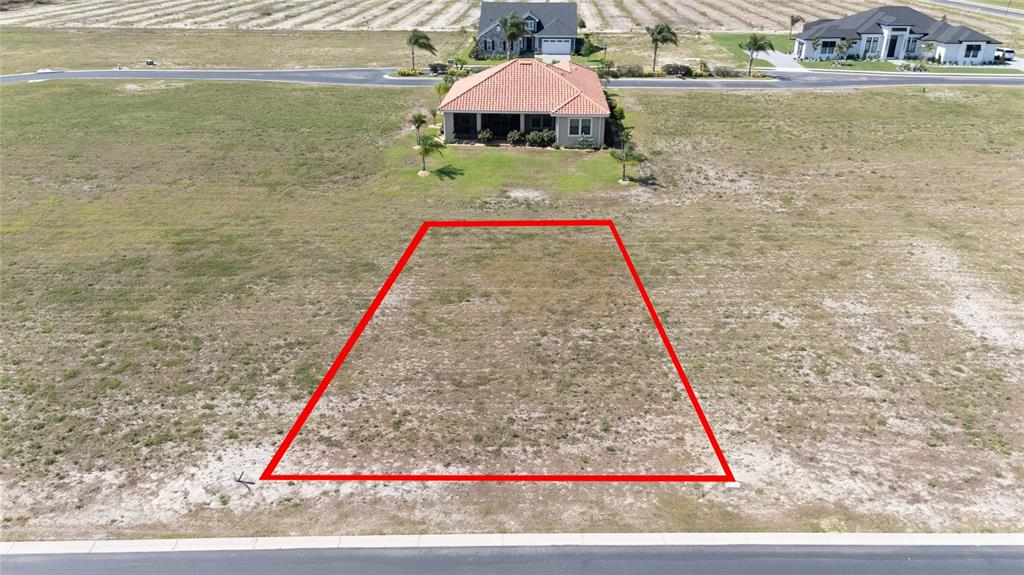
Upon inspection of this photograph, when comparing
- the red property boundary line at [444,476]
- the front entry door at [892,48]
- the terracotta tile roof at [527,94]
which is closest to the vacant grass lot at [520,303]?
the red property boundary line at [444,476]

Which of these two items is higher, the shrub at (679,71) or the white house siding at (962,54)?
the white house siding at (962,54)

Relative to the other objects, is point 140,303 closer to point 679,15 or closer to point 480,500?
point 480,500

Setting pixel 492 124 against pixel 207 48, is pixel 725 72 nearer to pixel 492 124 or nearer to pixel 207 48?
pixel 492 124

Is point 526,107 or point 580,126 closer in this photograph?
point 526,107

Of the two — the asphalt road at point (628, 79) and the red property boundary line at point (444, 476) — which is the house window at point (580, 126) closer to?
the red property boundary line at point (444, 476)

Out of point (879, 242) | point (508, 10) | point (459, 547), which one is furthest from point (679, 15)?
point (459, 547)

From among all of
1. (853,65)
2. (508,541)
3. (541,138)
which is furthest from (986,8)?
(508,541)
